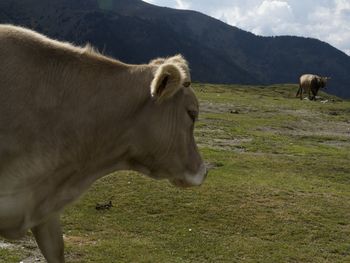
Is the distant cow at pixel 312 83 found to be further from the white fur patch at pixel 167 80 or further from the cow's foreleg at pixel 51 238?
the white fur patch at pixel 167 80

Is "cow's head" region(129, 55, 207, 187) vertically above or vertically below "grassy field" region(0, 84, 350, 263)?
above

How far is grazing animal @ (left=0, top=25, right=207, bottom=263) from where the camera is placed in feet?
17.6

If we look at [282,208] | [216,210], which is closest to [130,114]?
[216,210]

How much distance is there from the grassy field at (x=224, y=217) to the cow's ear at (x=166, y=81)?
5.67 metres

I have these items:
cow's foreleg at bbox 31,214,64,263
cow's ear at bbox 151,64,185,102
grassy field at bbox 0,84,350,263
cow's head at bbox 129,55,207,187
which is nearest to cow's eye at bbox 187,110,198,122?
cow's head at bbox 129,55,207,187

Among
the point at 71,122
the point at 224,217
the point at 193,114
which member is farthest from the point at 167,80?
the point at 224,217

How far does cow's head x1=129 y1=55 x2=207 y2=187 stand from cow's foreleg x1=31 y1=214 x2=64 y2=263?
1095mm

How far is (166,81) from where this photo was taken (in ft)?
18.8

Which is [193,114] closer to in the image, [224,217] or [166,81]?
[166,81]

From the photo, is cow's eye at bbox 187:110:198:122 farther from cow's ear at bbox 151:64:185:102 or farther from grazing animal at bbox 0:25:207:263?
cow's ear at bbox 151:64:185:102

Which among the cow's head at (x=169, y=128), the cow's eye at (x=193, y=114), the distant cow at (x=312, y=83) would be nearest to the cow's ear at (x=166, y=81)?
the cow's head at (x=169, y=128)

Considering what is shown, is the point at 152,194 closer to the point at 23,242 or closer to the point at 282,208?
the point at 282,208

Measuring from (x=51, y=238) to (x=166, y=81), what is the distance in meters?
2.21

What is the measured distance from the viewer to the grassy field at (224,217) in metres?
11.4
